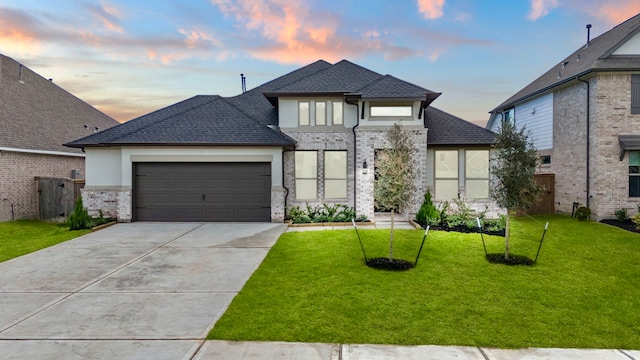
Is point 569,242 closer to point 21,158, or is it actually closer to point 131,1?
point 131,1

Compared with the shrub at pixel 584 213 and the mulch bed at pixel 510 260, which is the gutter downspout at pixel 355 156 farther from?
the shrub at pixel 584 213

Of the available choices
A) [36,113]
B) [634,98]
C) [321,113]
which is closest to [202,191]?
[321,113]

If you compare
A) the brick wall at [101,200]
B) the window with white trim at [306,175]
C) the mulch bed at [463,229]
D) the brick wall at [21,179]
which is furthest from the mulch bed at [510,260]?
the brick wall at [21,179]

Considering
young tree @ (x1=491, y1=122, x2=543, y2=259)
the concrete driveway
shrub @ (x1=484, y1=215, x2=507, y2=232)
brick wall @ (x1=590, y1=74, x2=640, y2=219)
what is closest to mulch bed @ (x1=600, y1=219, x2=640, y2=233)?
brick wall @ (x1=590, y1=74, x2=640, y2=219)

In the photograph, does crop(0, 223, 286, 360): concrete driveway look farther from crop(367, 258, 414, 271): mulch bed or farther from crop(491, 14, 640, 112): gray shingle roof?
crop(491, 14, 640, 112): gray shingle roof

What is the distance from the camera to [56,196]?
18297 millimetres

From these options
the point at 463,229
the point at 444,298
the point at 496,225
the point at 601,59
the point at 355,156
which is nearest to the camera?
the point at 444,298

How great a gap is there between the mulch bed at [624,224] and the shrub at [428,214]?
278 inches

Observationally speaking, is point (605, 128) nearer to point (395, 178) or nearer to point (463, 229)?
point (463, 229)

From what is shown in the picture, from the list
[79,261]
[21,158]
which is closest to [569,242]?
[79,261]

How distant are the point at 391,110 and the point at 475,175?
498 cm

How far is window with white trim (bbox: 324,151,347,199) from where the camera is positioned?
54.3 ft

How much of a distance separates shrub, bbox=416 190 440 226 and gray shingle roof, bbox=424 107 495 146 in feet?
8.85

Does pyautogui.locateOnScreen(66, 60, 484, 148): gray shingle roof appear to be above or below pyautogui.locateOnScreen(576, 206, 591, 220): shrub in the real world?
above
